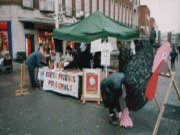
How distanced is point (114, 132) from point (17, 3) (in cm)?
1911

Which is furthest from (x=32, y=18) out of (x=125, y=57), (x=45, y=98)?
(x=45, y=98)

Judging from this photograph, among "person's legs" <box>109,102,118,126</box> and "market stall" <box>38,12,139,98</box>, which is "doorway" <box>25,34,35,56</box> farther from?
"person's legs" <box>109,102,118,126</box>

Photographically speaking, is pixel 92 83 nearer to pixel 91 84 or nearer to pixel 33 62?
pixel 91 84

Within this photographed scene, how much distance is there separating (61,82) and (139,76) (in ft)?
14.5

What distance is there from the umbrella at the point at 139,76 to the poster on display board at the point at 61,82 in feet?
11.0

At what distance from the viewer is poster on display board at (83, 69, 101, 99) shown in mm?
8438

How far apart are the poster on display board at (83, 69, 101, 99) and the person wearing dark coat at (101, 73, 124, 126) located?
2070 mm

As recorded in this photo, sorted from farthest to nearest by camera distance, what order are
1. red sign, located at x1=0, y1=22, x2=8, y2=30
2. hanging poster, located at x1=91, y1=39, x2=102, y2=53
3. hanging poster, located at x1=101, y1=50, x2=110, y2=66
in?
red sign, located at x1=0, y1=22, x2=8, y2=30, hanging poster, located at x1=91, y1=39, x2=102, y2=53, hanging poster, located at x1=101, y1=50, x2=110, y2=66

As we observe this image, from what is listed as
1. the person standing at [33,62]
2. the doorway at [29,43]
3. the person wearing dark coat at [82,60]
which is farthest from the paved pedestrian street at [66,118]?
the doorway at [29,43]

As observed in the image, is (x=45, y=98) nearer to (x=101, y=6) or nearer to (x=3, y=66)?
(x=3, y=66)

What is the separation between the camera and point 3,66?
15562 millimetres

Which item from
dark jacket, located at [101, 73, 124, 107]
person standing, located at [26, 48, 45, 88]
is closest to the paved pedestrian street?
dark jacket, located at [101, 73, 124, 107]

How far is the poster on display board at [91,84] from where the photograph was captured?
8.44m

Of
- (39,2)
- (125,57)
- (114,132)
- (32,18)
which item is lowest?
(114,132)
